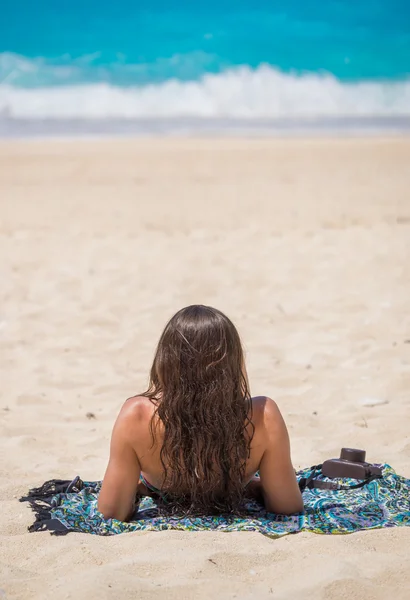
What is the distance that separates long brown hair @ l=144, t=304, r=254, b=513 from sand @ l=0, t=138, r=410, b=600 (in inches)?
8.9

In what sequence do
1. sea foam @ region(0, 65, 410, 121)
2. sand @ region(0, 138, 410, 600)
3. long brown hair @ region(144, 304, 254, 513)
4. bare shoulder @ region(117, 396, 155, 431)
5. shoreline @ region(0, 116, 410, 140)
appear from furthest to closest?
sea foam @ region(0, 65, 410, 121), shoreline @ region(0, 116, 410, 140), bare shoulder @ region(117, 396, 155, 431), long brown hair @ region(144, 304, 254, 513), sand @ region(0, 138, 410, 600)

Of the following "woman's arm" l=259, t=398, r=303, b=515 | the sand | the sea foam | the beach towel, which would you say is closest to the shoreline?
the sea foam

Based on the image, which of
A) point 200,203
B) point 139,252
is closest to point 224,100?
point 200,203

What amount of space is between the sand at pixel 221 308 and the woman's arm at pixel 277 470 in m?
0.20

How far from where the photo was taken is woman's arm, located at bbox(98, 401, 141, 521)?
9.07ft

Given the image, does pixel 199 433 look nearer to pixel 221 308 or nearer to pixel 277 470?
pixel 277 470

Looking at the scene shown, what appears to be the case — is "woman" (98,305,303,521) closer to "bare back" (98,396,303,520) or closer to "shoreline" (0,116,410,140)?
"bare back" (98,396,303,520)

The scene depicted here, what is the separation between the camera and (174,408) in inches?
106

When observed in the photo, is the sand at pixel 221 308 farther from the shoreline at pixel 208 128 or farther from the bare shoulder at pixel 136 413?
the shoreline at pixel 208 128

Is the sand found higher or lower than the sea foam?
lower

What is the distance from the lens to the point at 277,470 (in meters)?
2.83

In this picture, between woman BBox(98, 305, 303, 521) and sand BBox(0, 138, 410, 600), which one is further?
woman BBox(98, 305, 303, 521)

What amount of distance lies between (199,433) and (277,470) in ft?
1.16

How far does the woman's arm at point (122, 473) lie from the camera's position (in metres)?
2.77
